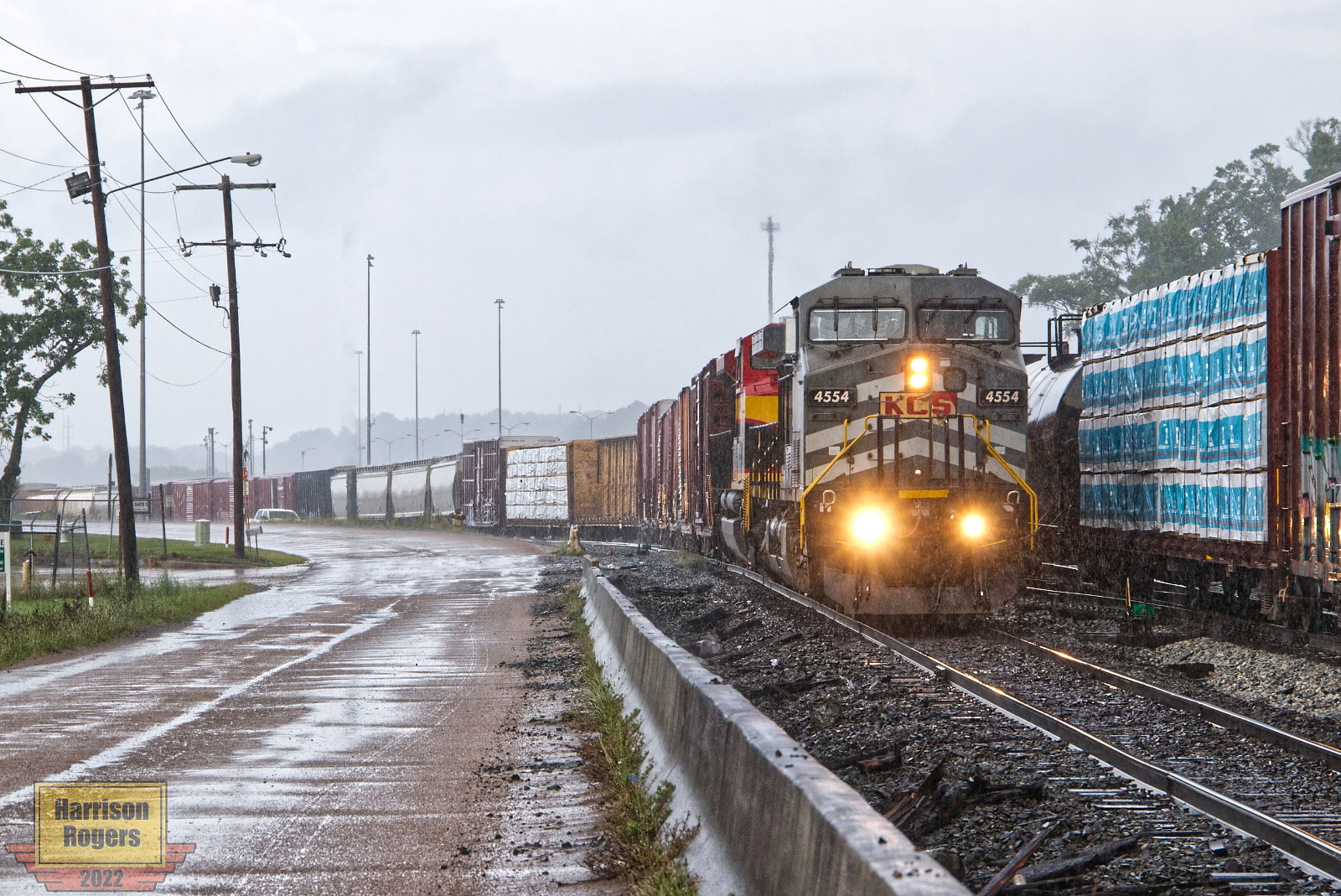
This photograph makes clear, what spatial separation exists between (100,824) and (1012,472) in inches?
390

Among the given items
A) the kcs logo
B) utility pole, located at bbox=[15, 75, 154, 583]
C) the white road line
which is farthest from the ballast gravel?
utility pole, located at bbox=[15, 75, 154, 583]

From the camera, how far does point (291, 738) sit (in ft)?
29.0

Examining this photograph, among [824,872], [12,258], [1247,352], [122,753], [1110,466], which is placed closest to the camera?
[824,872]

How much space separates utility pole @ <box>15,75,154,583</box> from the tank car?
1288 centimetres

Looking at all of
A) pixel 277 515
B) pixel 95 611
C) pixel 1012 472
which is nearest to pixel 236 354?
pixel 95 611

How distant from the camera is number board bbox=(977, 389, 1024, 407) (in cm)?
1425

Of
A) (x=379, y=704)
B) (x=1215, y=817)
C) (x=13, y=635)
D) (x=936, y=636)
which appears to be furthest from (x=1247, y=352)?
(x=13, y=635)

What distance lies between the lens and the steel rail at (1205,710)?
747cm

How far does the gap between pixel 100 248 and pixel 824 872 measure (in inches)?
896

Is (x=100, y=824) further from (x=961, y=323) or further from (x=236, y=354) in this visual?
(x=236, y=354)

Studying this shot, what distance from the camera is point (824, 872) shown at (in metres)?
3.56

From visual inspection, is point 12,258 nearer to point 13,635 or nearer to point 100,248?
point 100,248

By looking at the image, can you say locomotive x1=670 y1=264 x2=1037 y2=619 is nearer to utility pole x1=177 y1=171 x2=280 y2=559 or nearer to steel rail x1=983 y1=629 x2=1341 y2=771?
steel rail x1=983 y1=629 x2=1341 y2=771

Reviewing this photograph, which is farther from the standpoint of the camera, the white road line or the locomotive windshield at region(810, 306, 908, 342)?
the locomotive windshield at region(810, 306, 908, 342)
